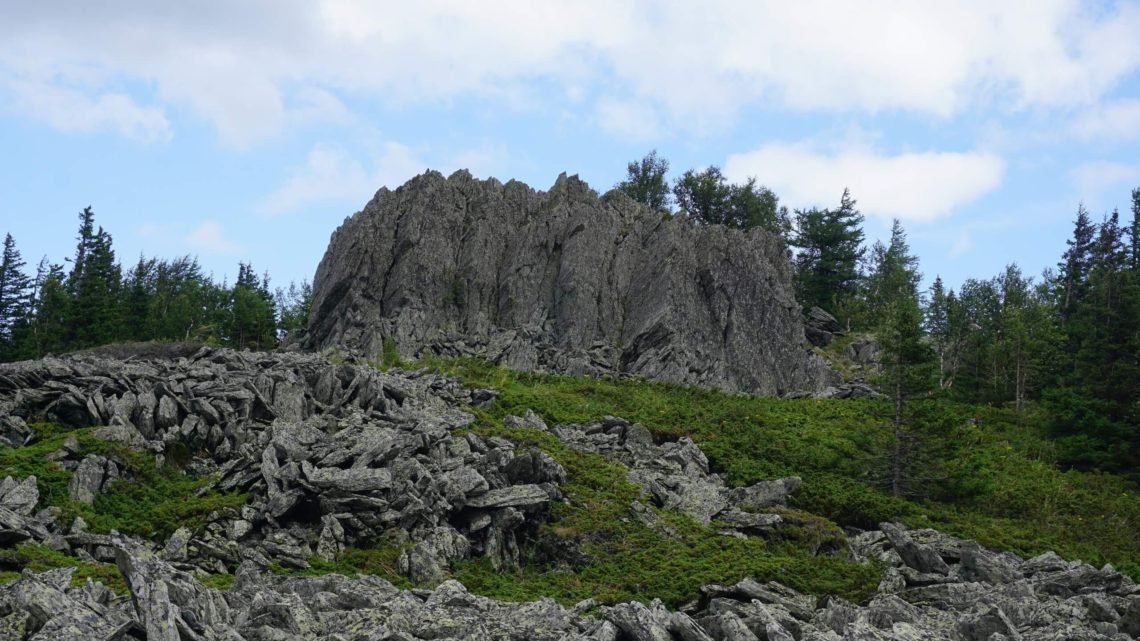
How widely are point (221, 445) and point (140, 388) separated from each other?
15.5ft

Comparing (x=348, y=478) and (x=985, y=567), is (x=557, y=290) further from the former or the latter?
(x=985, y=567)

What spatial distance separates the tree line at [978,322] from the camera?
1602 inches

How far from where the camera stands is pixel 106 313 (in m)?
76.1

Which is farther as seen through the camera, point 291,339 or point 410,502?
point 291,339

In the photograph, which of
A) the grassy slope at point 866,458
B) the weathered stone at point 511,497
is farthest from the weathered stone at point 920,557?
the weathered stone at point 511,497

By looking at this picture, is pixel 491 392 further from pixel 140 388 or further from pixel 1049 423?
pixel 1049 423

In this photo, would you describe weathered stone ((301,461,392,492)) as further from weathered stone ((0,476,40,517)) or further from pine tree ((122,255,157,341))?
pine tree ((122,255,157,341))

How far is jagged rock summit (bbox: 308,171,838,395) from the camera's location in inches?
2383

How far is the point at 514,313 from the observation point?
6400 centimetres

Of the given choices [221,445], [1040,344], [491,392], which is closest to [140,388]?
[221,445]

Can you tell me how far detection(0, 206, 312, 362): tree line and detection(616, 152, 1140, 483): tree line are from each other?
35.9 meters

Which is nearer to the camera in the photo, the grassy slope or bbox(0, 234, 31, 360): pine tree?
Answer: the grassy slope

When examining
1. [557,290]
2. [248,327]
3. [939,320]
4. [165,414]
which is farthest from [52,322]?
[939,320]

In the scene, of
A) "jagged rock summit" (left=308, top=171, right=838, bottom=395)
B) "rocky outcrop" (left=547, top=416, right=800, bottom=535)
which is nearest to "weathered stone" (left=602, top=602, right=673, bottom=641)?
"rocky outcrop" (left=547, top=416, right=800, bottom=535)
